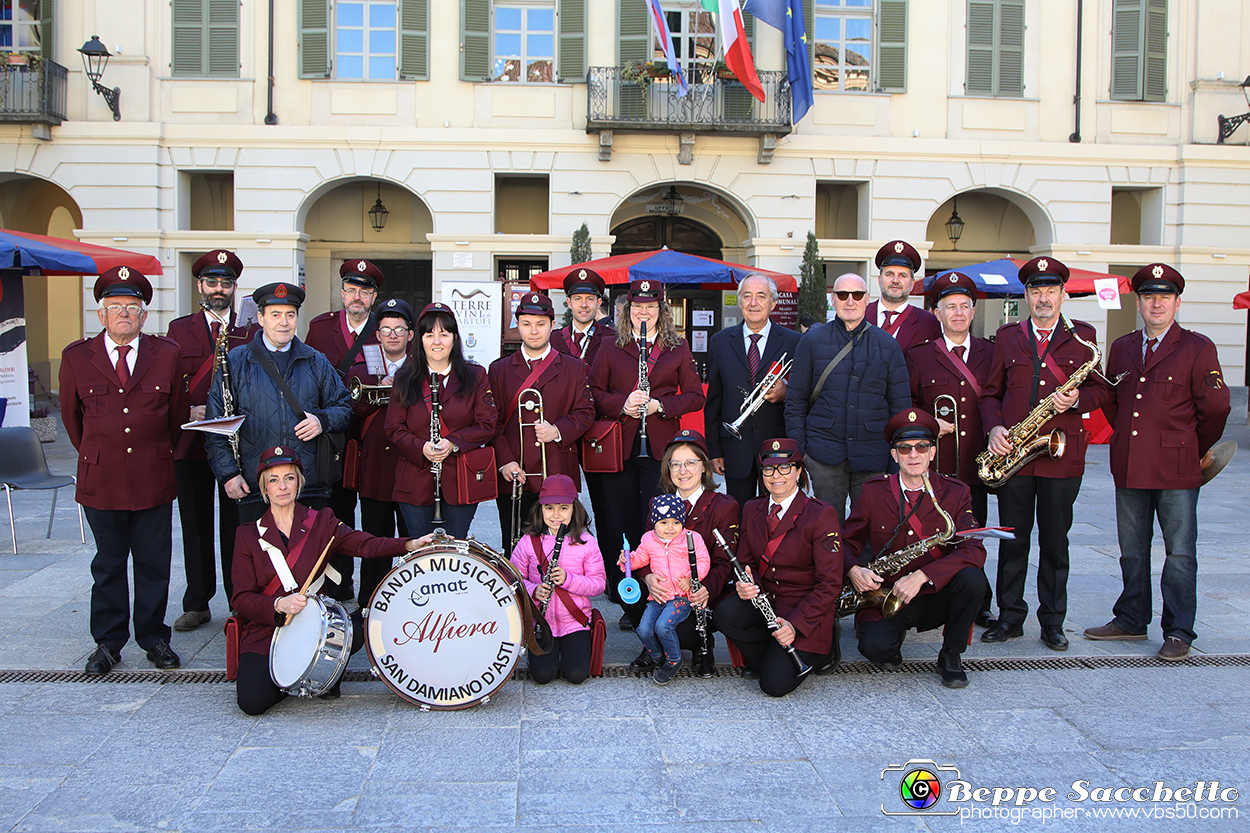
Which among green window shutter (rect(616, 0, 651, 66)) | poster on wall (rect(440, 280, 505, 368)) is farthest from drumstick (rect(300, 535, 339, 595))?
green window shutter (rect(616, 0, 651, 66))

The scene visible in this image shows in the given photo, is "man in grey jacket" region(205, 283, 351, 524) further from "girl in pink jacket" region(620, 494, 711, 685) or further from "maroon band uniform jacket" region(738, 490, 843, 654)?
"maroon band uniform jacket" region(738, 490, 843, 654)

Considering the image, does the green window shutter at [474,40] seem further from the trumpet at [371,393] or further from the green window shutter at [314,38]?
the trumpet at [371,393]

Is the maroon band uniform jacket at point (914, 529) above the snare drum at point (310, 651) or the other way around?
above

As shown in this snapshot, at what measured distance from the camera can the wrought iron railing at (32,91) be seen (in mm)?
15789

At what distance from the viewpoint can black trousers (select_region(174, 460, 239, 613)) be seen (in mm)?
5805

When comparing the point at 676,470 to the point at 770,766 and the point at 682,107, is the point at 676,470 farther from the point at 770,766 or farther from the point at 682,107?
the point at 682,107

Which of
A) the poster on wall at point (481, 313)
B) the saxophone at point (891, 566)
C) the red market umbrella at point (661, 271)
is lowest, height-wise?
the saxophone at point (891, 566)

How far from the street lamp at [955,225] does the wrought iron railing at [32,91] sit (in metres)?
16.1

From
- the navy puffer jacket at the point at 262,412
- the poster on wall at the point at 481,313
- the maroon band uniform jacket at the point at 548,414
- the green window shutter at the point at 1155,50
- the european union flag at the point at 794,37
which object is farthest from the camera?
the green window shutter at the point at 1155,50

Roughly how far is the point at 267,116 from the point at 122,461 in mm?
13060

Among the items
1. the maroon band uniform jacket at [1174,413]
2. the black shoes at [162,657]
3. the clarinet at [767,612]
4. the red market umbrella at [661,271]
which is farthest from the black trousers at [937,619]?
the red market umbrella at [661,271]

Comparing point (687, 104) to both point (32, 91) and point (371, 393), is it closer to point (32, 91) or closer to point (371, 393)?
point (32, 91)

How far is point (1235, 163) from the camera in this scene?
17422 millimetres

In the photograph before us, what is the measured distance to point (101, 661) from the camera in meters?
5.01
